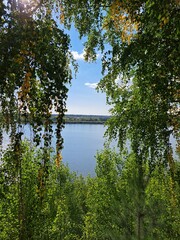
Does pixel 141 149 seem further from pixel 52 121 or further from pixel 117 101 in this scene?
pixel 52 121

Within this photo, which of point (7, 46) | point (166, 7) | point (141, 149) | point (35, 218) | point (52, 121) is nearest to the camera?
point (7, 46)

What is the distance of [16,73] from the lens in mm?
2787

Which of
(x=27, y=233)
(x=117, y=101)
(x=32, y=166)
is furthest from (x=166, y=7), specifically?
(x=32, y=166)

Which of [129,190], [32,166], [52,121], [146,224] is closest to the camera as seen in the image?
[52,121]

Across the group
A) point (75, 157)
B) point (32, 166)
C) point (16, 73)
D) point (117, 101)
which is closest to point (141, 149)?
point (117, 101)

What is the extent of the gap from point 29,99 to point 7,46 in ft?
1.81

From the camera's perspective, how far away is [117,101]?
9.21 meters

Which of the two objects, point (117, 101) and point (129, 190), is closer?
point (129, 190)

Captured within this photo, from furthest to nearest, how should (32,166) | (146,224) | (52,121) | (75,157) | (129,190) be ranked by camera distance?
(75,157), (32,166), (146,224), (129,190), (52,121)

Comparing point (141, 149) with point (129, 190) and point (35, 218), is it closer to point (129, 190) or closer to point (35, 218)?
point (129, 190)

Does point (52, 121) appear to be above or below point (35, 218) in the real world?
above

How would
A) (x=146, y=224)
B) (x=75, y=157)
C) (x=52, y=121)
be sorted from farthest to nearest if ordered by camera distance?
(x=75, y=157), (x=146, y=224), (x=52, y=121)

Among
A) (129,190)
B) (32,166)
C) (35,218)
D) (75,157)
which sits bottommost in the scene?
(75,157)

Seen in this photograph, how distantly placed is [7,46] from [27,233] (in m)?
17.8
